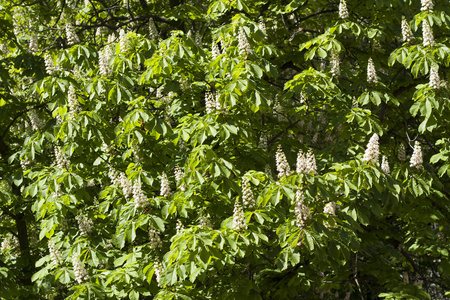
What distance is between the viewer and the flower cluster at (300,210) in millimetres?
4297

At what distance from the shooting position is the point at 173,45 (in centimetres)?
556

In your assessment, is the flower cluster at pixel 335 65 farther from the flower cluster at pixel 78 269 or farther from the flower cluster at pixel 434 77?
the flower cluster at pixel 78 269

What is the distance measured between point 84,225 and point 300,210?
2.71 metres

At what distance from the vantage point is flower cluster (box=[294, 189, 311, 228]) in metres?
4.30

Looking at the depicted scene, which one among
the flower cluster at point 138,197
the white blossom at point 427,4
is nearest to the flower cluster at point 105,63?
the flower cluster at point 138,197

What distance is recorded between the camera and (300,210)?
4336mm

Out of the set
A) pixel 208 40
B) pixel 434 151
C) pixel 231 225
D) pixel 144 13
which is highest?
pixel 144 13

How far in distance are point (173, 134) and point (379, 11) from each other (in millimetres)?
3713

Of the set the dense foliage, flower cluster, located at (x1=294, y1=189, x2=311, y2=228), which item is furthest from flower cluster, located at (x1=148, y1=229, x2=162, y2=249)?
flower cluster, located at (x1=294, y1=189, x2=311, y2=228)

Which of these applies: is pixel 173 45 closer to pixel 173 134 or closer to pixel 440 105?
pixel 173 134

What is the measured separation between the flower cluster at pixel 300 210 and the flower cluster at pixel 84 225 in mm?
2661

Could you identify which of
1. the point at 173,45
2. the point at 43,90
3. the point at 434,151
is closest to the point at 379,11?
the point at 434,151

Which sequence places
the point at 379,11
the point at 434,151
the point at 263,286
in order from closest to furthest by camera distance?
1. the point at 263,286
2. the point at 379,11
3. the point at 434,151

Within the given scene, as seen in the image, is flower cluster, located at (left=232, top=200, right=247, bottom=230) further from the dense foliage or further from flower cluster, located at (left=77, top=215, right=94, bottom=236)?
flower cluster, located at (left=77, top=215, right=94, bottom=236)
